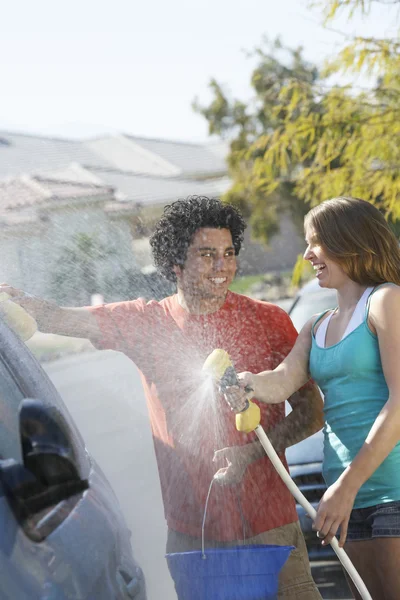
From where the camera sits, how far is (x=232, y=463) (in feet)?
6.20

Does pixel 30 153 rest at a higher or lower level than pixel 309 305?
higher

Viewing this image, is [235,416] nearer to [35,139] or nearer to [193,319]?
[193,319]

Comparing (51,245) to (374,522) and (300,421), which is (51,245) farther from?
(374,522)

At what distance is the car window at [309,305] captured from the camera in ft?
14.3

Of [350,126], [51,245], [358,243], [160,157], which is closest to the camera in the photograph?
[358,243]

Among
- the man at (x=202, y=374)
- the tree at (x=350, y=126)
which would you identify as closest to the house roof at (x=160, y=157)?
the tree at (x=350, y=126)

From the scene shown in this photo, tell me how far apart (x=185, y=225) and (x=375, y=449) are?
0.76 metres

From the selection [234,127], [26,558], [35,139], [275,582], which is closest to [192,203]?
[275,582]

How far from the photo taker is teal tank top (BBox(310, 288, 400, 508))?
1.90 meters

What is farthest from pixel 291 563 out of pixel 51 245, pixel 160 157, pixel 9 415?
pixel 160 157

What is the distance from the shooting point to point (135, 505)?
166 cm

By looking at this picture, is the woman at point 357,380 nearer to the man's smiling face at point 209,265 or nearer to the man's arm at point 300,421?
the man's arm at point 300,421

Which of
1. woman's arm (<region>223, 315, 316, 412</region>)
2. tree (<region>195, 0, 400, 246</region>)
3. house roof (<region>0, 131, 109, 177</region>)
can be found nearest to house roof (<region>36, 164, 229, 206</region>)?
tree (<region>195, 0, 400, 246</region>)

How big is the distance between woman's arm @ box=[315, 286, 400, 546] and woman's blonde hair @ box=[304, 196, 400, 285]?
0.17 m
